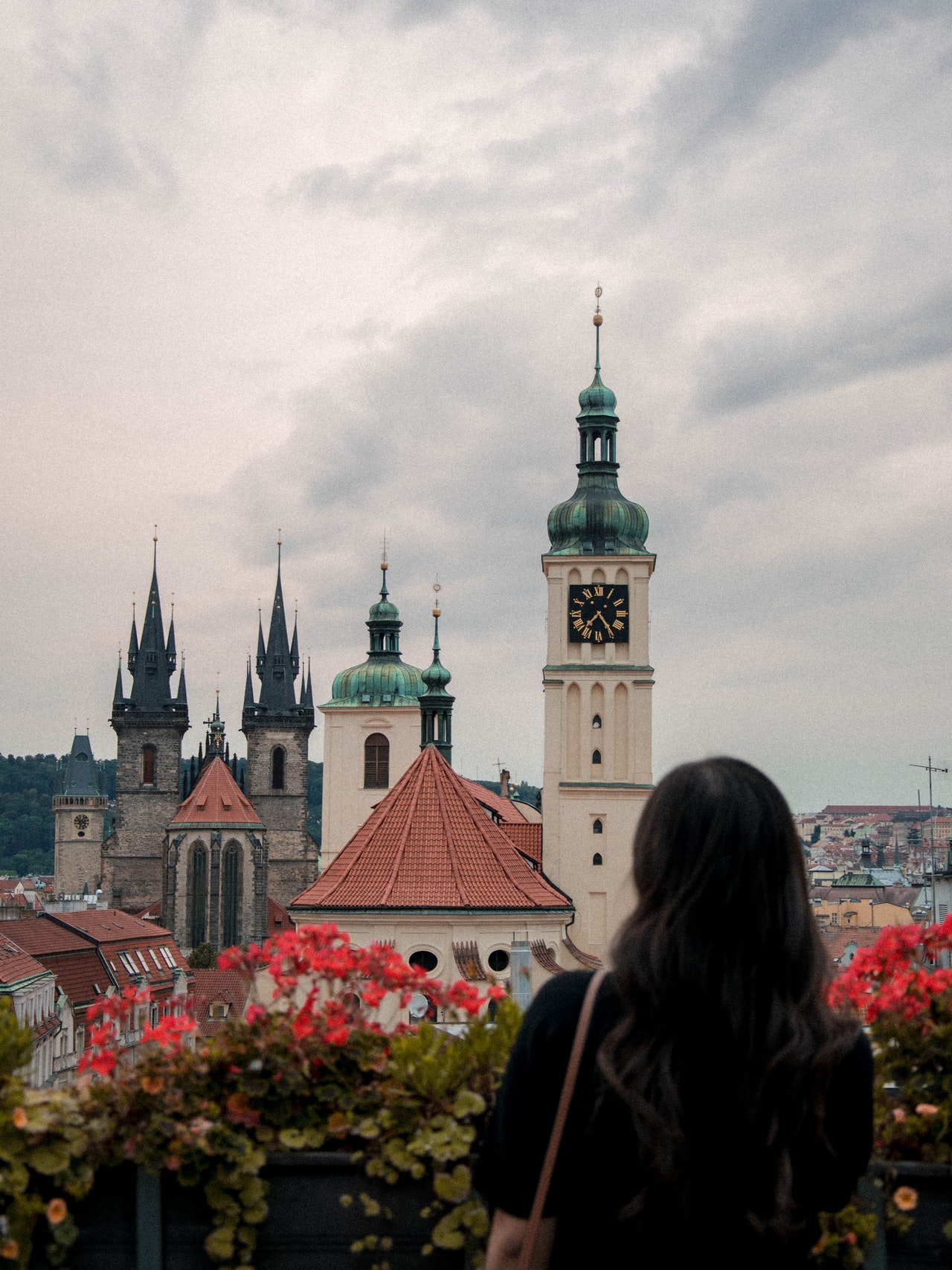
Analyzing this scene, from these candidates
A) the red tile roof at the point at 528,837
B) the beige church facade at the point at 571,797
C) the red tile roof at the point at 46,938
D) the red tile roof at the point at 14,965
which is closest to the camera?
the beige church facade at the point at 571,797

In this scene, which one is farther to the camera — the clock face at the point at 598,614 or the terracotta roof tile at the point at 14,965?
the clock face at the point at 598,614

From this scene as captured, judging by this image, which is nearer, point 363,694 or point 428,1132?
point 428,1132

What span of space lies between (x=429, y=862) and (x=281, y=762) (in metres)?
65.8

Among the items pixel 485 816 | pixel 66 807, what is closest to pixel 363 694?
pixel 485 816

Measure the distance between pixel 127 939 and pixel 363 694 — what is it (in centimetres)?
1559

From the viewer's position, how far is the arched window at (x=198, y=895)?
81.2m

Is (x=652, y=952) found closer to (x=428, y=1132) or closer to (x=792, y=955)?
(x=792, y=955)

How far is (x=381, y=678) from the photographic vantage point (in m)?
64.5

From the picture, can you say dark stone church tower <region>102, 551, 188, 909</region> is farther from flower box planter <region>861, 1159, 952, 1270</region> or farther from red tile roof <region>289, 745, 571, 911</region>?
flower box planter <region>861, 1159, 952, 1270</region>

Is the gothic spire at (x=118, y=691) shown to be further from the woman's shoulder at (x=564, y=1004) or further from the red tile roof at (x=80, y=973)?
the woman's shoulder at (x=564, y=1004)

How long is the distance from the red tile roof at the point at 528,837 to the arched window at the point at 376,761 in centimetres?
1941

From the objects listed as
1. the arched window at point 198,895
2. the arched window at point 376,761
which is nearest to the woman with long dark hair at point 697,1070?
the arched window at point 376,761

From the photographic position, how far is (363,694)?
63875mm

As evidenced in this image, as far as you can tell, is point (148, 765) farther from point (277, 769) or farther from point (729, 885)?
point (729, 885)
